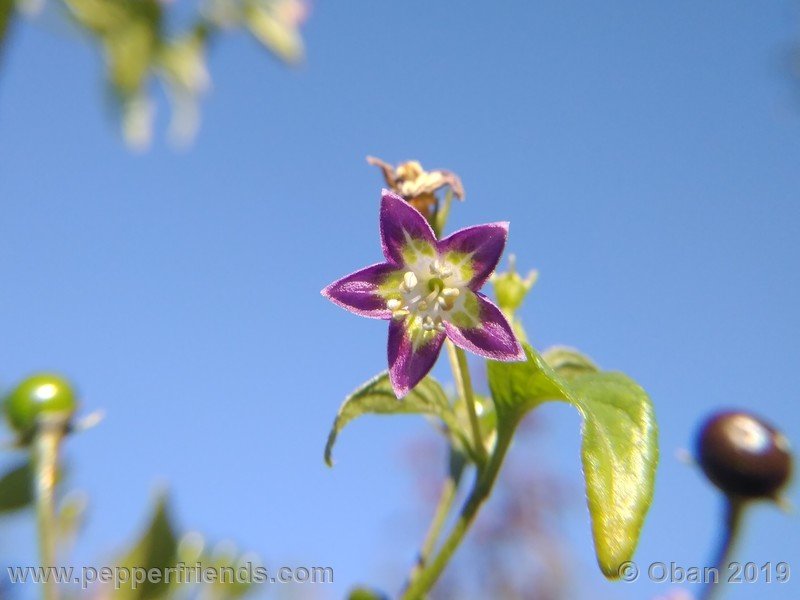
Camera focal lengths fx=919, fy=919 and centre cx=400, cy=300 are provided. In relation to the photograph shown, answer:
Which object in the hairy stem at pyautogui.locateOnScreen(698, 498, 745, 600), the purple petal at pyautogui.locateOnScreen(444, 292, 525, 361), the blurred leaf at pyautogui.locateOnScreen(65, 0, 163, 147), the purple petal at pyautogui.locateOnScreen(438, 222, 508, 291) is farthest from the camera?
the blurred leaf at pyautogui.locateOnScreen(65, 0, 163, 147)

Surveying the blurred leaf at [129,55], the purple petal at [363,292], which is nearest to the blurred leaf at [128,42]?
the blurred leaf at [129,55]

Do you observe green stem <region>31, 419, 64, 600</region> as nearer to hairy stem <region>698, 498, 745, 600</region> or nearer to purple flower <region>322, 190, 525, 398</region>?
purple flower <region>322, 190, 525, 398</region>

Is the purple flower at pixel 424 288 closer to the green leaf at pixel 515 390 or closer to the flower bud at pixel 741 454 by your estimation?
the green leaf at pixel 515 390

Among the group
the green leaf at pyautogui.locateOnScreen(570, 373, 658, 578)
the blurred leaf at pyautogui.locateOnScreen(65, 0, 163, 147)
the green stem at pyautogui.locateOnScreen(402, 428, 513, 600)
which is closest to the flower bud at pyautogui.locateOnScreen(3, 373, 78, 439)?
the green stem at pyautogui.locateOnScreen(402, 428, 513, 600)

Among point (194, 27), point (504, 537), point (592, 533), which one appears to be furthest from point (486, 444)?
point (504, 537)

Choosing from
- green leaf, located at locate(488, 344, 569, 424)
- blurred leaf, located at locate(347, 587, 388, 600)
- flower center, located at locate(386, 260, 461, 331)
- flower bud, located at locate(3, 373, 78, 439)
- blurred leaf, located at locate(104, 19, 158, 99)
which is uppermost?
blurred leaf, located at locate(104, 19, 158, 99)

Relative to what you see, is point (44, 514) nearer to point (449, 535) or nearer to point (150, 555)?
point (150, 555)
